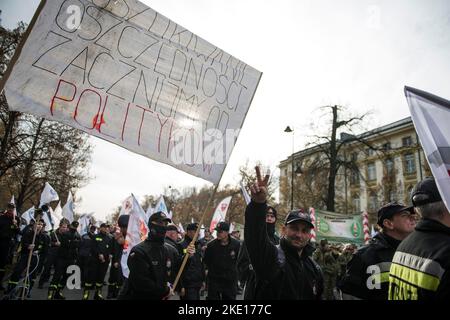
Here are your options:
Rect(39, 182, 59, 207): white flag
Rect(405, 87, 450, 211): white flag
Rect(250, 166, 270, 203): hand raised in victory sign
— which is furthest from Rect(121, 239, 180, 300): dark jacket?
Rect(39, 182, 59, 207): white flag

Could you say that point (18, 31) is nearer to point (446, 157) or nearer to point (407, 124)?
point (446, 157)

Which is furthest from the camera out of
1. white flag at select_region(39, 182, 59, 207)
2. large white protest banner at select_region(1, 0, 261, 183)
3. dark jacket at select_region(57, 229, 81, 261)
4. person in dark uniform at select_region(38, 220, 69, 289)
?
person in dark uniform at select_region(38, 220, 69, 289)

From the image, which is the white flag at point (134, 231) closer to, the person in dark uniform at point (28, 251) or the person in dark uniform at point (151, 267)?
the person in dark uniform at point (151, 267)

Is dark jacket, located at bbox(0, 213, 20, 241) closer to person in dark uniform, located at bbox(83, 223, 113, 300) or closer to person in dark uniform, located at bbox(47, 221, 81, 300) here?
person in dark uniform, located at bbox(47, 221, 81, 300)

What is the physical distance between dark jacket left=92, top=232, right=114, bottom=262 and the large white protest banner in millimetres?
7451

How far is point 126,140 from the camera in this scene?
324cm

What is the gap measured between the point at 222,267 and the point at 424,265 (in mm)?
5107

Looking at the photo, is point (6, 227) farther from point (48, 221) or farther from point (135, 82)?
point (135, 82)

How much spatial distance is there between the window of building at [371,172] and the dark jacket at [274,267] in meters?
51.2

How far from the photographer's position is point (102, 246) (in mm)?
9750

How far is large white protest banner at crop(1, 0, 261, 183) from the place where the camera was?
288 cm

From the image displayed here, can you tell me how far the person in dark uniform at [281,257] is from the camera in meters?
2.43

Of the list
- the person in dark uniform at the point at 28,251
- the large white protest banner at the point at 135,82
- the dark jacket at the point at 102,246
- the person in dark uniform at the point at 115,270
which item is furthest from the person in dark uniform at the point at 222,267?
the person in dark uniform at the point at 115,270
